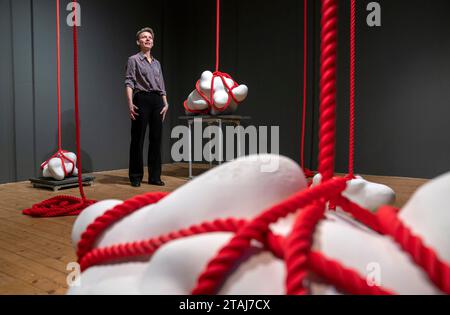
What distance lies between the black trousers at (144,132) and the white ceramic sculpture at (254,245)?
2.46m

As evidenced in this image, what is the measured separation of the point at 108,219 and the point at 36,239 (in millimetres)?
1128

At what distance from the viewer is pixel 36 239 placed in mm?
1486

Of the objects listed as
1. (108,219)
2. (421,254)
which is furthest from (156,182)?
(421,254)

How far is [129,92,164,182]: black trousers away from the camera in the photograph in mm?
2926

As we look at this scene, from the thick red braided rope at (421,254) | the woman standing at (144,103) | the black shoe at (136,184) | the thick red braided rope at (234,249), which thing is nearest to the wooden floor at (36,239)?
the black shoe at (136,184)

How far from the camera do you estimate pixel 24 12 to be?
2.99m

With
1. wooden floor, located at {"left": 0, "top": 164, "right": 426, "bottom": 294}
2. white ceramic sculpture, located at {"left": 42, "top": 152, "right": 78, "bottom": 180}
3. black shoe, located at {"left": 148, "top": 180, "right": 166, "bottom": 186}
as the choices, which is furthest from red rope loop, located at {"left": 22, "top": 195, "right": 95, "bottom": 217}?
black shoe, located at {"left": 148, "top": 180, "right": 166, "bottom": 186}

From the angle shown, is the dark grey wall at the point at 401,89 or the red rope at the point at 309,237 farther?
the dark grey wall at the point at 401,89

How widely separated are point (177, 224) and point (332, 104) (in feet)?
0.67

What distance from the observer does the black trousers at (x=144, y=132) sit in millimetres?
2926

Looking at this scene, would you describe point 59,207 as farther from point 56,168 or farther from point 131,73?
point 131,73

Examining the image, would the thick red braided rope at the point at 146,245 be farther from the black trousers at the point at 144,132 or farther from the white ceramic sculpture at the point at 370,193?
the black trousers at the point at 144,132
